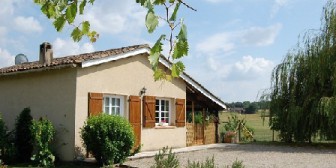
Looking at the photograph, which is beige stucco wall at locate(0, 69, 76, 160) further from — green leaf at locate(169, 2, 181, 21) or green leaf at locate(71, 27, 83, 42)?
green leaf at locate(169, 2, 181, 21)

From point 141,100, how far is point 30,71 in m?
3.92

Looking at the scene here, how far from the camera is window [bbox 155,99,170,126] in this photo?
634 inches

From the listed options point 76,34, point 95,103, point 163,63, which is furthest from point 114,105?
point 76,34

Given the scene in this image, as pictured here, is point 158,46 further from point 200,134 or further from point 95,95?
point 200,134

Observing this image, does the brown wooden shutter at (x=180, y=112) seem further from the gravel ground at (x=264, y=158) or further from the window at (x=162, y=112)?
the gravel ground at (x=264, y=158)

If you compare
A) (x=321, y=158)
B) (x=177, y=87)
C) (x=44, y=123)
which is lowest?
(x=321, y=158)

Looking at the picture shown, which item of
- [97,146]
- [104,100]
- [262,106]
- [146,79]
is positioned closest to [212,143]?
[262,106]

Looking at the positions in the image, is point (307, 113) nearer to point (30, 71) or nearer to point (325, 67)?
point (325, 67)

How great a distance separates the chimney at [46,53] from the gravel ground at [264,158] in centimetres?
509

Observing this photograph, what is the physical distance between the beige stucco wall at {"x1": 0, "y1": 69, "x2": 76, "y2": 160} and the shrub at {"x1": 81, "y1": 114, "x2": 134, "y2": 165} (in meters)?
1.00

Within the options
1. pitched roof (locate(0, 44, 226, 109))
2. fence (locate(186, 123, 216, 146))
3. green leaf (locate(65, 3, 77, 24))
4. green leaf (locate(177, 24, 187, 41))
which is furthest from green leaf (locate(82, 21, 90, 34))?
fence (locate(186, 123, 216, 146))

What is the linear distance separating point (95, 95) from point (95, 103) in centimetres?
25

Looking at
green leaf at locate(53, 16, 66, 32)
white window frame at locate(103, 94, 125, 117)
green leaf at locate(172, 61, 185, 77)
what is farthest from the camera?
white window frame at locate(103, 94, 125, 117)

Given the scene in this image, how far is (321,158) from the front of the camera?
563 inches
